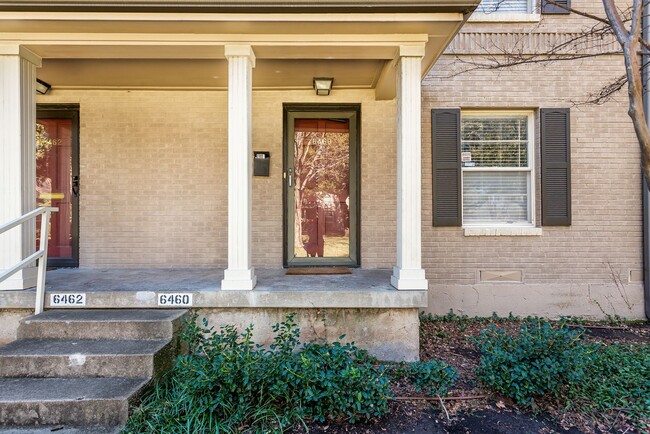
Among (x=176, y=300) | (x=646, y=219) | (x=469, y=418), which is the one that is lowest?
(x=469, y=418)

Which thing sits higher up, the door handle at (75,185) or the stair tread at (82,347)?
the door handle at (75,185)

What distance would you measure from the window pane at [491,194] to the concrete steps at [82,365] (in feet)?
12.6

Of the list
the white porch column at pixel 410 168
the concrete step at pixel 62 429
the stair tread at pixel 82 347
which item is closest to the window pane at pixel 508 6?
the white porch column at pixel 410 168

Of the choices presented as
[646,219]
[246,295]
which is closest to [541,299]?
[646,219]

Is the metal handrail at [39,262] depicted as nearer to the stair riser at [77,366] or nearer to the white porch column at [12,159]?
the white porch column at [12,159]

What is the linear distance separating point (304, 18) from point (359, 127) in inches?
80.4

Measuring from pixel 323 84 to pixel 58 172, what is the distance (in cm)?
389

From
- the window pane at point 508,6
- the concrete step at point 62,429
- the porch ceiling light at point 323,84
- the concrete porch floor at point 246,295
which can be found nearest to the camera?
the concrete step at point 62,429

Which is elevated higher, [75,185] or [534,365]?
[75,185]

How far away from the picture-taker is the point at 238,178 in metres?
3.61

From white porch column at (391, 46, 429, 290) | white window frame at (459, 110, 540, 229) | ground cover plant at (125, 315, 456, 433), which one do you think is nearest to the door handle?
ground cover plant at (125, 315, 456, 433)

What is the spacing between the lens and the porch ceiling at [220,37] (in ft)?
11.0

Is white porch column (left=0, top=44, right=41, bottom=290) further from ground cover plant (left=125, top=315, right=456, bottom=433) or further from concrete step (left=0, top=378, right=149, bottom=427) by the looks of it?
ground cover plant (left=125, top=315, right=456, bottom=433)

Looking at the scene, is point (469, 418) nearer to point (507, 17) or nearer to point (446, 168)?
point (446, 168)
